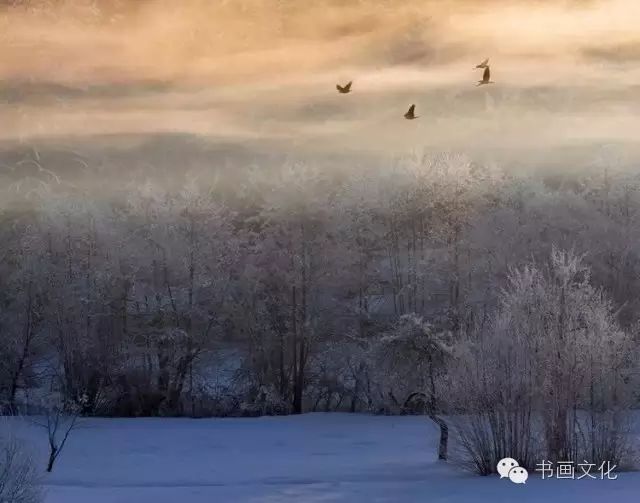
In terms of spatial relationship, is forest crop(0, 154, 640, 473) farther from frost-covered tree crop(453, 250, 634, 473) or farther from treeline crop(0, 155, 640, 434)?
frost-covered tree crop(453, 250, 634, 473)

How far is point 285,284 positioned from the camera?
1462 inches

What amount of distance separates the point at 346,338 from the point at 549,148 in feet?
78.5

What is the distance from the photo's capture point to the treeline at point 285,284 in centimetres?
3472

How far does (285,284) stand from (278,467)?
50.4ft

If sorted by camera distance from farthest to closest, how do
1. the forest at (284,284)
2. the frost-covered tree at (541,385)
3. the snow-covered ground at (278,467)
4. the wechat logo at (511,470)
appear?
the forest at (284,284) < the frost-covered tree at (541,385) < the wechat logo at (511,470) < the snow-covered ground at (278,467)

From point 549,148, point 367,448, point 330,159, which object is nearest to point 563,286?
point 367,448

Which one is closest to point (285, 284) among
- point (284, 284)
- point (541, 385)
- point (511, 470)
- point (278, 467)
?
point (284, 284)

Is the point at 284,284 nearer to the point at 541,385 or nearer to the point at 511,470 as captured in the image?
the point at 541,385

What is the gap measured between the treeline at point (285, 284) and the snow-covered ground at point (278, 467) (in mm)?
2547

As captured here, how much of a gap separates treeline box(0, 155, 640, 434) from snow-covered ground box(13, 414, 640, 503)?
8.36 ft

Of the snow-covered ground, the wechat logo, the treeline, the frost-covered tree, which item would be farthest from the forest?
the wechat logo

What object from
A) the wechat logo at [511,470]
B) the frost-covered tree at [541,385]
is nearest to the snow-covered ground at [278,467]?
the wechat logo at [511,470]

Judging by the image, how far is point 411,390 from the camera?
3281 centimetres

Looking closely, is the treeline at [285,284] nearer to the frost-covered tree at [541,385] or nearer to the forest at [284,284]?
the forest at [284,284]
